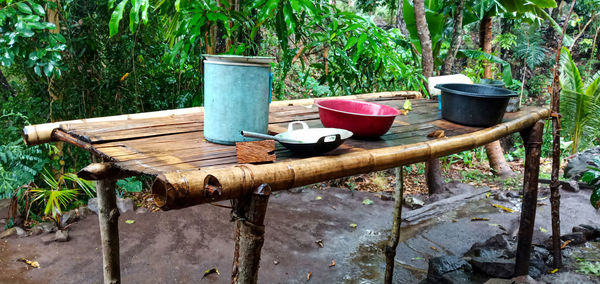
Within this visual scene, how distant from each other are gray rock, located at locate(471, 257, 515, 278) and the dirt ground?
415mm

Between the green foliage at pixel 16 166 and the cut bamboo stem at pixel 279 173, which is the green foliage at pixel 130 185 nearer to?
the green foliage at pixel 16 166

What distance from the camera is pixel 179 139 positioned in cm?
166

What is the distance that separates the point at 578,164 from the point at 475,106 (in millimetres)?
4270

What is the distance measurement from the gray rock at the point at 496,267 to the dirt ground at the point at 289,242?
41 centimetres

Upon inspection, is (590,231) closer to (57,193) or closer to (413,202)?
(413,202)

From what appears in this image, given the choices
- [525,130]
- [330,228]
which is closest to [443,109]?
[525,130]

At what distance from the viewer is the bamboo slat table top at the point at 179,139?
4.38 ft

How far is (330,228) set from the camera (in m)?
3.97

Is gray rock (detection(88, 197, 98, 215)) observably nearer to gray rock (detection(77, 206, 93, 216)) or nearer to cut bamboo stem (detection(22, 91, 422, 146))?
gray rock (detection(77, 206, 93, 216))

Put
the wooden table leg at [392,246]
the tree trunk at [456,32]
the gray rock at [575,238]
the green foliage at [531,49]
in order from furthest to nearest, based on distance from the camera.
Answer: the green foliage at [531,49] < the tree trunk at [456,32] < the gray rock at [575,238] < the wooden table leg at [392,246]

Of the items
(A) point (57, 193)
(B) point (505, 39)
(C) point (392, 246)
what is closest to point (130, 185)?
(A) point (57, 193)

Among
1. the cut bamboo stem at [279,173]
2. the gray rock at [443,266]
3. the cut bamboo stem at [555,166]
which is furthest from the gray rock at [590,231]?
the cut bamboo stem at [279,173]

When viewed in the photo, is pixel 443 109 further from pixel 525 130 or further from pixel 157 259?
pixel 157 259

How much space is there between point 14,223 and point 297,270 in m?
2.34
